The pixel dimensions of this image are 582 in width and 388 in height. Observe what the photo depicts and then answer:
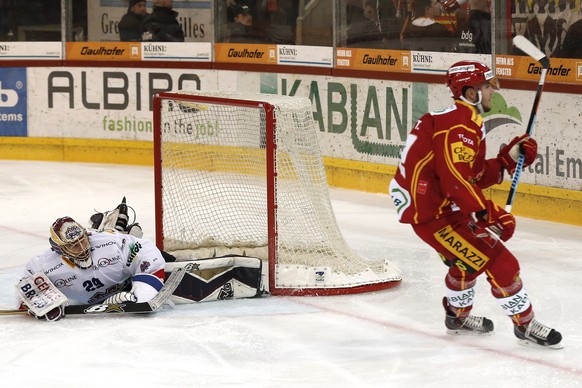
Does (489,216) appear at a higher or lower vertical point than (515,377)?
higher

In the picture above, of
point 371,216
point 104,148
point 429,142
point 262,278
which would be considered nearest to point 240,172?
point 262,278

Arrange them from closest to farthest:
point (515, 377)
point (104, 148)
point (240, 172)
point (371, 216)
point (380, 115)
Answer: point (515, 377) < point (240, 172) < point (371, 216) < point (380, 115) < point (104, 148)

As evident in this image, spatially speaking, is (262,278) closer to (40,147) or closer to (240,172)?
(240,172)

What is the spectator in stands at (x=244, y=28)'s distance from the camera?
10.5m

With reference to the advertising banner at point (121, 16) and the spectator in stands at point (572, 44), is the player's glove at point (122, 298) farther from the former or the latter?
the advertising banner at point (121, 16)

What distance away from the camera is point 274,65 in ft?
34.0

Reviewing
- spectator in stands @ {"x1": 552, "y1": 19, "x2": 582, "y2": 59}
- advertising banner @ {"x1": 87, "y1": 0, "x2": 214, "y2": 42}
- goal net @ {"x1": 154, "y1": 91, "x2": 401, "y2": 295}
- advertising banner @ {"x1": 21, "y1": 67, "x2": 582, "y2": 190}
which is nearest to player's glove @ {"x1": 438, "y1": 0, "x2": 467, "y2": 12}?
advertising banner @ {"x1": 21, "y1": 67, "x2": 582, "y2": 190}

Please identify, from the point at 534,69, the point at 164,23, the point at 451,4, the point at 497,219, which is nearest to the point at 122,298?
the point at 497,219

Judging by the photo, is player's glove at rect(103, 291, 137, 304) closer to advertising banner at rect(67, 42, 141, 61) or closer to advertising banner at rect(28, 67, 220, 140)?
advertising banner at rect(28, 67, 220, 140)

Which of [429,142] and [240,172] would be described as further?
[240,172]

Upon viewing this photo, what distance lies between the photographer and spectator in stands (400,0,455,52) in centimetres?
902

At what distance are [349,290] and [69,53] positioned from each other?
566 cm

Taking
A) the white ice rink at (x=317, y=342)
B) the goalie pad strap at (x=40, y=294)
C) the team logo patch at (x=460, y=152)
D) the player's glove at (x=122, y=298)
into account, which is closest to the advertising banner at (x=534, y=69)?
the white ice rink at (x=317, y=342)

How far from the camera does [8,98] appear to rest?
11523mm
